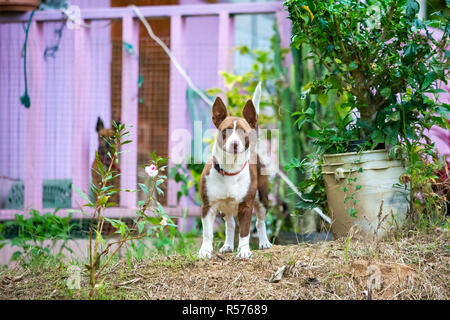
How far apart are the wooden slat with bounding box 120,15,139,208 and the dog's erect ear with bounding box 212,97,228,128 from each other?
2348mm

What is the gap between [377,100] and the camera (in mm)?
3635

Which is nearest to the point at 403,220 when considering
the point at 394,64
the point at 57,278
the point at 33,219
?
the point at 394,64

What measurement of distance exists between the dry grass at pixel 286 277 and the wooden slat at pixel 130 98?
2.39 m

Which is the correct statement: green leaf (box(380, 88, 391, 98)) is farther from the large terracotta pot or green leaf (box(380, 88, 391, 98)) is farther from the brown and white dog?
the large terracotta pot

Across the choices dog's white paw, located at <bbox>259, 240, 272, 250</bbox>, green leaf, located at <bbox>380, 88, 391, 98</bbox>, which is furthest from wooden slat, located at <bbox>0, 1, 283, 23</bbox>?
dog's white paw, located at <bbox>259, 240, 272, 250</bbox>

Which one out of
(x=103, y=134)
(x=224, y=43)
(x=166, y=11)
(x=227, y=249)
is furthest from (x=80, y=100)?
(x=227, y=249)

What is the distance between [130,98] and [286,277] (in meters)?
3.41

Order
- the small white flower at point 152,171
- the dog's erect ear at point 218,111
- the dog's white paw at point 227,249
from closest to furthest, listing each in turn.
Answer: the small white flower at point 152,171
the dog's erect ear at point 218,111
the dog's white paw at point 227,249

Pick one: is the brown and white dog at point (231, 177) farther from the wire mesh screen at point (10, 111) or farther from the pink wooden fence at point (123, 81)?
the wire mesh screen at point (10, 111)

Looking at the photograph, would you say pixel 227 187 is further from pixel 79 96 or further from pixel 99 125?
pixel 79 96

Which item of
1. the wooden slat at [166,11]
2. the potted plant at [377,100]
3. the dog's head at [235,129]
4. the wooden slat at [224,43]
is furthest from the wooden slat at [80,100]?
the potted plant at [377,100]

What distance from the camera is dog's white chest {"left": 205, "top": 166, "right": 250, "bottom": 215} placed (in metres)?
3.26

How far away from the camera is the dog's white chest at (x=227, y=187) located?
10.7 feet

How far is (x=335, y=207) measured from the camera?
139 inches
